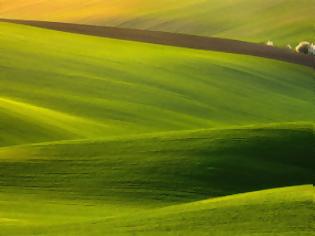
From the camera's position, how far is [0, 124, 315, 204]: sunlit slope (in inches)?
343

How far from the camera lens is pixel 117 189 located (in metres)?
8.74

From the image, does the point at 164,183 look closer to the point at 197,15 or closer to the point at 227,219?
the point at 227,219

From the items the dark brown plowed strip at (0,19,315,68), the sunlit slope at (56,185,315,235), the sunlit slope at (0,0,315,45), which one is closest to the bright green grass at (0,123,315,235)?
the sunlit slope at (56,185,315,235)

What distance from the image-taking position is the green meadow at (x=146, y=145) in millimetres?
7227

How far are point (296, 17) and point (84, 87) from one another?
16.4 m

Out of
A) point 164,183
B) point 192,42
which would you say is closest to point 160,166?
point 164,183

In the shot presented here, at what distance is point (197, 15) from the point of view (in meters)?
29.2

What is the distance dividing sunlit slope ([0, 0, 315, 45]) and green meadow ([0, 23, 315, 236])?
8.15m

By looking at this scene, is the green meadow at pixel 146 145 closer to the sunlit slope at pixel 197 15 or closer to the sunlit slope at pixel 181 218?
the sunlit slope at pixel 181 218

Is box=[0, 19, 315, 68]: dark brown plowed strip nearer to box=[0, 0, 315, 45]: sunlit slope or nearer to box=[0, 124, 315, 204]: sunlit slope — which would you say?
box=[0, 0, 315, 45]: sunlit slope

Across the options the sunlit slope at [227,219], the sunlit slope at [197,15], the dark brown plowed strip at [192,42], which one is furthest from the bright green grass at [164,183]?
the sunlit slope at [197,15]

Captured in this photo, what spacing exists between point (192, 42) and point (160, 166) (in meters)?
13.7

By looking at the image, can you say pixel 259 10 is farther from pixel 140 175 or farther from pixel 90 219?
pixel 90 219

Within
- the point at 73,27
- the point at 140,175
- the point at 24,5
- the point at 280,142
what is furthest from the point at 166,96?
the point at 24,5
